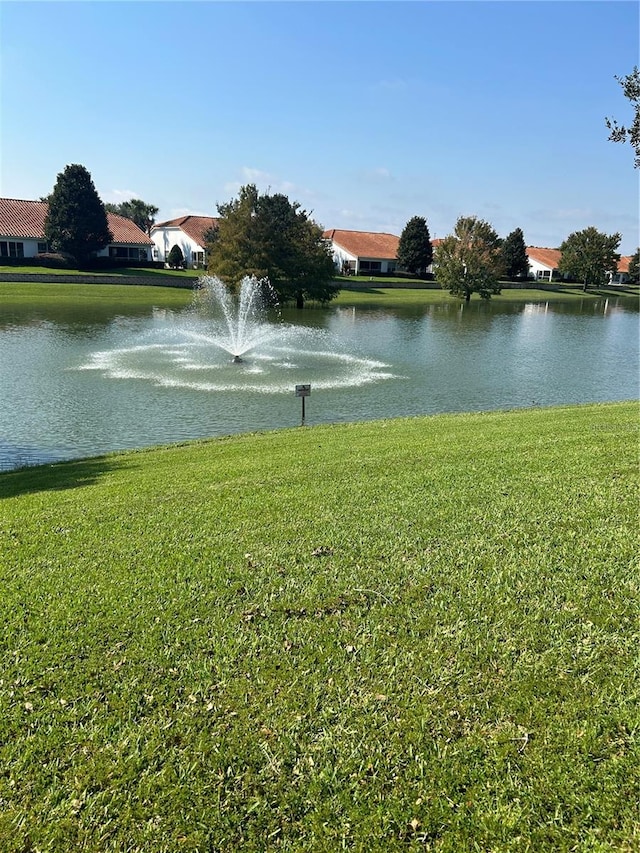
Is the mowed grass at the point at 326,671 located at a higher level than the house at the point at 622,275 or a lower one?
lower

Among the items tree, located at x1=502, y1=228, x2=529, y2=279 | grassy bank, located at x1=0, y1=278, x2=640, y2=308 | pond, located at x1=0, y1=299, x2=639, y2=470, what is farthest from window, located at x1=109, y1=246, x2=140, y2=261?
tree, located at x1=502, y1=228, x2=529, y2=279

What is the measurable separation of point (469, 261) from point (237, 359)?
46.7 metres

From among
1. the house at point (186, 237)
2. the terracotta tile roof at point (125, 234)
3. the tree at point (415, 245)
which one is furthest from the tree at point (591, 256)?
the terracotta tile roof at point (125, 234)

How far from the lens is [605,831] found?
106 inches

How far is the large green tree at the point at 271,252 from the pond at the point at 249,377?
33.3 feet

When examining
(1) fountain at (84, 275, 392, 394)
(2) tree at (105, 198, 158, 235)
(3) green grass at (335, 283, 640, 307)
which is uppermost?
(2) tree at (105, 198, 158, 235)

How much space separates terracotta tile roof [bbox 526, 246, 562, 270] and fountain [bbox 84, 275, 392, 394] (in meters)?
78.1

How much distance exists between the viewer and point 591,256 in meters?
86.6

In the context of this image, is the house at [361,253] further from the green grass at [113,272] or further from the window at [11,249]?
the window at [11,249]

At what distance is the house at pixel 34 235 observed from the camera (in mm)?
57812

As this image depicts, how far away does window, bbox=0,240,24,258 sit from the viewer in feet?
189

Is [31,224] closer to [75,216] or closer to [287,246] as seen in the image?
[75,216]

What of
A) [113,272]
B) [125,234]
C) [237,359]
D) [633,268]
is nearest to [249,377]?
[237,359]

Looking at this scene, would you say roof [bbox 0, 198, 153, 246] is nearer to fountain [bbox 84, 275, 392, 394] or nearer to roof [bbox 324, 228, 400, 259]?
roof [bbox 324, 228, 400, 259]
